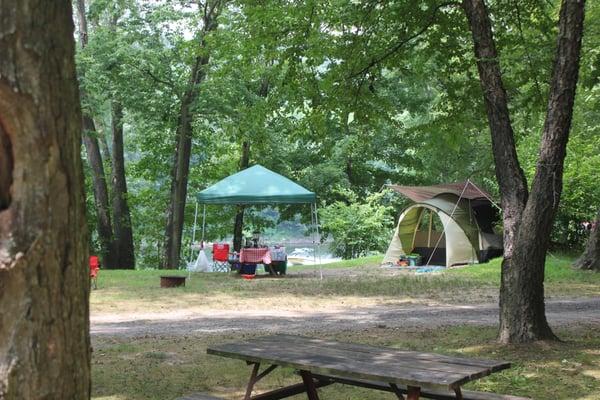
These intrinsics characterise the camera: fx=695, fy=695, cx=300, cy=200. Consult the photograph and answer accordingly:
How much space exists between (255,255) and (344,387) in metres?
10.6

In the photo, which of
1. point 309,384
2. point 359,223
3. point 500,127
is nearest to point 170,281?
point 500,127

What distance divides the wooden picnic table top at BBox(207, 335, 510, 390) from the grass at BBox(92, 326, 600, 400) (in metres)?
1.04

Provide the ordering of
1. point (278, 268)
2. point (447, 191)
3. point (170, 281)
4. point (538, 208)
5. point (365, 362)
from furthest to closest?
point (447, 191), point (278, 268), point (170, 281), point (538, 208), point (365, 362)

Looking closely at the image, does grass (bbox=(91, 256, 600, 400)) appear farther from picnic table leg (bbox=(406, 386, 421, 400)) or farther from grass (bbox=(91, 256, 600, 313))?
picnic table leg (bbox=(406, 386, 421, 400))

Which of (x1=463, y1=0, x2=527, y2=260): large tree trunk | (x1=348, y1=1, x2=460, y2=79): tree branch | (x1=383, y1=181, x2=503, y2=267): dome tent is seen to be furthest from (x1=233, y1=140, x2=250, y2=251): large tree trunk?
(x1=463, y1=0, x2=527, y2=260): large tree trunk

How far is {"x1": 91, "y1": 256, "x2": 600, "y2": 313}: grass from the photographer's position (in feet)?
38.2

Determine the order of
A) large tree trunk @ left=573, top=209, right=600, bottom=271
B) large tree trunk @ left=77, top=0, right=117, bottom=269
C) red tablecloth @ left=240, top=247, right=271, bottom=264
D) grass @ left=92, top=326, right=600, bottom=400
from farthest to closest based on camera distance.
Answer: large tree trunk @ left=77, top=0, right=117, bottom=269 < red tablecloth @ left=240, top=247, right=271, bottom=264 < large tree trunk @ left=573, top=209, right=600, bottom=271 < grass @ left=92, top=326, right=600, bottom=400

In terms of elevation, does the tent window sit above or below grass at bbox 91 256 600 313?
above

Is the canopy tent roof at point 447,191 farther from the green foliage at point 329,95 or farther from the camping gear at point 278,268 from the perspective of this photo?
the camping gear at point 278,268

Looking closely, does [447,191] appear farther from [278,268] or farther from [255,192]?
[255,192]

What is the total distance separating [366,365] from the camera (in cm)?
396

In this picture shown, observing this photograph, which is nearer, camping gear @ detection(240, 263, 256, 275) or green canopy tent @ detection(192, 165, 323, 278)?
green canopy tent @ detection(192, 165, 323, 278)

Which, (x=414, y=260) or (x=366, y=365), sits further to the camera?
(x=414, y=260)

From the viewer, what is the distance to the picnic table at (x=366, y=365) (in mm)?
3645
